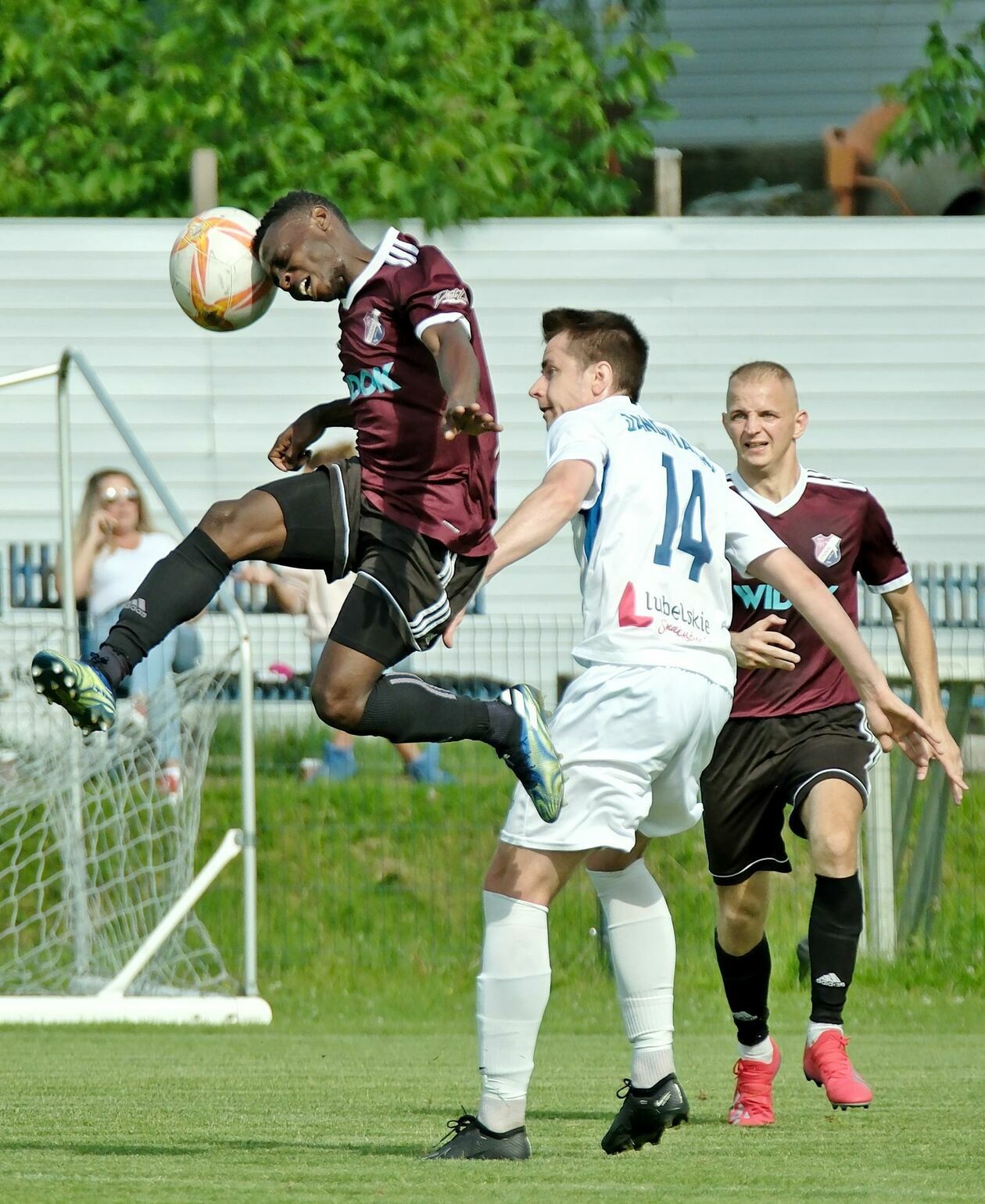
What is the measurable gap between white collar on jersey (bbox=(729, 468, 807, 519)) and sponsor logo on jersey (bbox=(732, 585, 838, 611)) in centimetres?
27

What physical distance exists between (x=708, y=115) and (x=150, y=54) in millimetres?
6129

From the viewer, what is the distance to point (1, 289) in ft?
53.0

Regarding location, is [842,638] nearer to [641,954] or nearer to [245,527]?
[641,954]

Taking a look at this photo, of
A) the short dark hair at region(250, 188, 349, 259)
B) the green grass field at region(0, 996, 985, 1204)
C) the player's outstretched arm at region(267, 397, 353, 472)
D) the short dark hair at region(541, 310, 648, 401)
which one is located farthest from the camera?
the player's outstretched arm at region(267, 397, 353, 472)

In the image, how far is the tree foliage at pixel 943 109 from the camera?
717 inches

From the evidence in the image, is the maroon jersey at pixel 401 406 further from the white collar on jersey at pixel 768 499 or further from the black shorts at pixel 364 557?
the white collar on jersey at pixel 768 499

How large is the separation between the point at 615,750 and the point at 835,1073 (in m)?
1.73

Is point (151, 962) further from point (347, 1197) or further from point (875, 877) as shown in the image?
point (347, 1197)

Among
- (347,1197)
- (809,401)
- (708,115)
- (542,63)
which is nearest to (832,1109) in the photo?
(347,1197)

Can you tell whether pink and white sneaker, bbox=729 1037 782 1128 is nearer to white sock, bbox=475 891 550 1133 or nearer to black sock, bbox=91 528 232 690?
white sock, bbox=475 891 550 1133

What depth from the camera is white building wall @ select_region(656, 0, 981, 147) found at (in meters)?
21.4

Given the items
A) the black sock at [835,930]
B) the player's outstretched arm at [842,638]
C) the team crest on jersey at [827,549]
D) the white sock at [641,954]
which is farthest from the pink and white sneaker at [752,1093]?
the team crest on jersey at [827,549]

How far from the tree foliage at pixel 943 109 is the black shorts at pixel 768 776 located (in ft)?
39.4

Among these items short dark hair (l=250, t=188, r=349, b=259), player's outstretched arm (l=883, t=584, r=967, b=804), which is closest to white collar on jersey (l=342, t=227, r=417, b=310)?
short dark hair (l=250, t=188, r=349, b=259)
